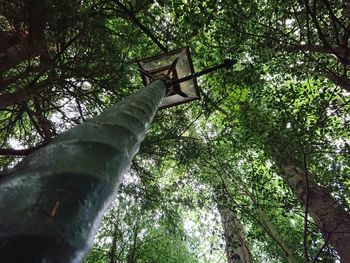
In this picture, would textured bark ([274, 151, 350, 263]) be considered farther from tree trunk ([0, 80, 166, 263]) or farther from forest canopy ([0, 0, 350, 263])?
tree trunk ([0, 80, 166, 263])

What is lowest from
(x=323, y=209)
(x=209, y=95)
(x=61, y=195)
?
(x=61, y=195)

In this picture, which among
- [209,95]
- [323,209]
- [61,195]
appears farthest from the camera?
[209,95]

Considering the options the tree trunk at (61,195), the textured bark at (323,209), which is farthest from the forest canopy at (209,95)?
the tree trunk at (61,195)

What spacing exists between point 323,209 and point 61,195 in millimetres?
5434

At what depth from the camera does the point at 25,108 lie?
526cm

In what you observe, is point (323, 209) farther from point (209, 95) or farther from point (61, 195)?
point (61, 195)

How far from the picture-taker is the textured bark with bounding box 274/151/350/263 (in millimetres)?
4789

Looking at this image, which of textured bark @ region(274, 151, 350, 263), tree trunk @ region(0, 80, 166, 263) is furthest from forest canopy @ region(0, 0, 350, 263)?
tree trunk @ region(0, 80, 166, 263)

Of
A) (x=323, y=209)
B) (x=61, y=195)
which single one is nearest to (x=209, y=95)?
(x=323, y=209)

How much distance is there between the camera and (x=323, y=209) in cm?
534

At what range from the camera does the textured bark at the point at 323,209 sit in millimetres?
4789

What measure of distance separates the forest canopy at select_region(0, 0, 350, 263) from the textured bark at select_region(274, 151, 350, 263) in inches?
0.8

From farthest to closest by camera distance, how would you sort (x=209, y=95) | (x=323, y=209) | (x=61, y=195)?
(x=209, y=95) < (x=323, y=209) < (x=61, y=195)

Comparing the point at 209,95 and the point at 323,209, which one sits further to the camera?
the point at 209,95
